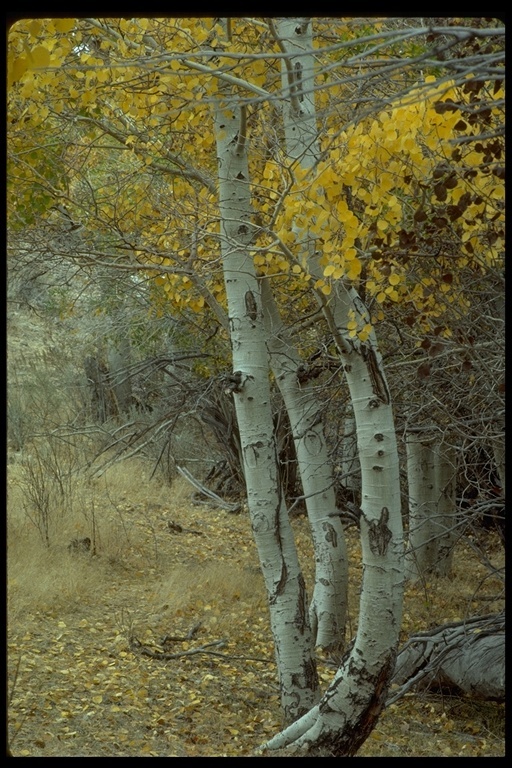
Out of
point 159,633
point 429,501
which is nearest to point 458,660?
point 159,633

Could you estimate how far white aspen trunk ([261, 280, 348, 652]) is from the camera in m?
5.27

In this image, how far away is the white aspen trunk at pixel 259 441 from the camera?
13.6 ft

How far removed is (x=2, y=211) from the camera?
5.93 feet

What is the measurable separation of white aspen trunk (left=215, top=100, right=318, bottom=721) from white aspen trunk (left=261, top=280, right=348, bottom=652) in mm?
924

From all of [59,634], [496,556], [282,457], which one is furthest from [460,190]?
[282,457]

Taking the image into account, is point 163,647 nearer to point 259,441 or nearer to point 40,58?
point 259,441

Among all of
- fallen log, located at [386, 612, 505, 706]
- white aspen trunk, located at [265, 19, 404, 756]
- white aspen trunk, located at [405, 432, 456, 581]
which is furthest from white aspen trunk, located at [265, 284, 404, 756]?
white aspen trunk, located at [405, 432, 456, 581]

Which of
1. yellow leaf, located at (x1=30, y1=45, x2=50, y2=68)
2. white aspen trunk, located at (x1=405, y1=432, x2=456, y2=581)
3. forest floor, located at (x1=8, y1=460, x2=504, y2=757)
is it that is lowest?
forest floor, located at (x1=8, y1=460, x2=504, y2=757)

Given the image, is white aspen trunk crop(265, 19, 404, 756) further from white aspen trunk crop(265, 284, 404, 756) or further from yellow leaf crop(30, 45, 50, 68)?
yellow leaf crop(30, 45, 50, 68)

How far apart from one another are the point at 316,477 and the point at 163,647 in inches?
62.0

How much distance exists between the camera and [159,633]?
5840mm

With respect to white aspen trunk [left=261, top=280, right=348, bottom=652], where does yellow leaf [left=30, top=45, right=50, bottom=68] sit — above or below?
above

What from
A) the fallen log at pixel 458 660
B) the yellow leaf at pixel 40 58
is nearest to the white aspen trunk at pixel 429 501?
the fallen log at pixel 458 660
